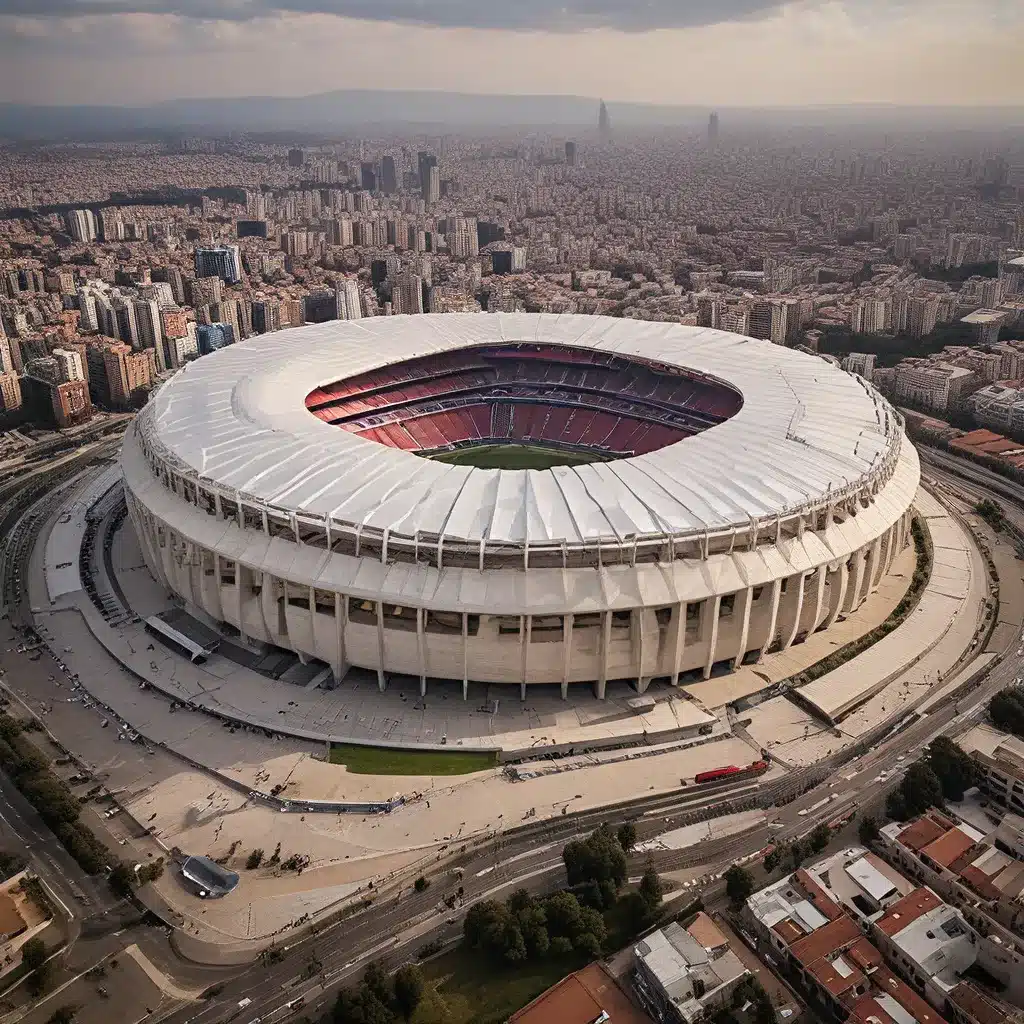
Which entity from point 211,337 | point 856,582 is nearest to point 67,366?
point 211,337

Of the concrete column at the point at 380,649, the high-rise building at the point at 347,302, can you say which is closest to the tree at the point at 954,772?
the concrete column at the point at 380,649

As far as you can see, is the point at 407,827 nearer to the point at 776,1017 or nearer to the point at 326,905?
the point at 326,905

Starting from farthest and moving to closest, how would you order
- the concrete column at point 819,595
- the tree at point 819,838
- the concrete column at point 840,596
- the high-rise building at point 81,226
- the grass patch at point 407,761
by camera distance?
the high-rise building at point 81,226, the concrete column at point 840,596, the concrete column at point 819,595, the grass patch at point 407,761, the tree at point 819,838

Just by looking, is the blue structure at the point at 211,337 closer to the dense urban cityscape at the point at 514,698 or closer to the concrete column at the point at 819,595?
the dense urban cityscape at the point at 514,698

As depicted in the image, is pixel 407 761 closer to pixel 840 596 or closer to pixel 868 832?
pixel 868 832

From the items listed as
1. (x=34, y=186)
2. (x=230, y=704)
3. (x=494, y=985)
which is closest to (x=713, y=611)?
(x=494, y=985)

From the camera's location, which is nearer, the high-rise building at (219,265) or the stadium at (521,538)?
the stadium at (521,538)

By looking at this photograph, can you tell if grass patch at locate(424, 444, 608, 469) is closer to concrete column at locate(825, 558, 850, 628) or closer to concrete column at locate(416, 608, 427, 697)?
concrete column at locate(825, 558, 850, 628)
